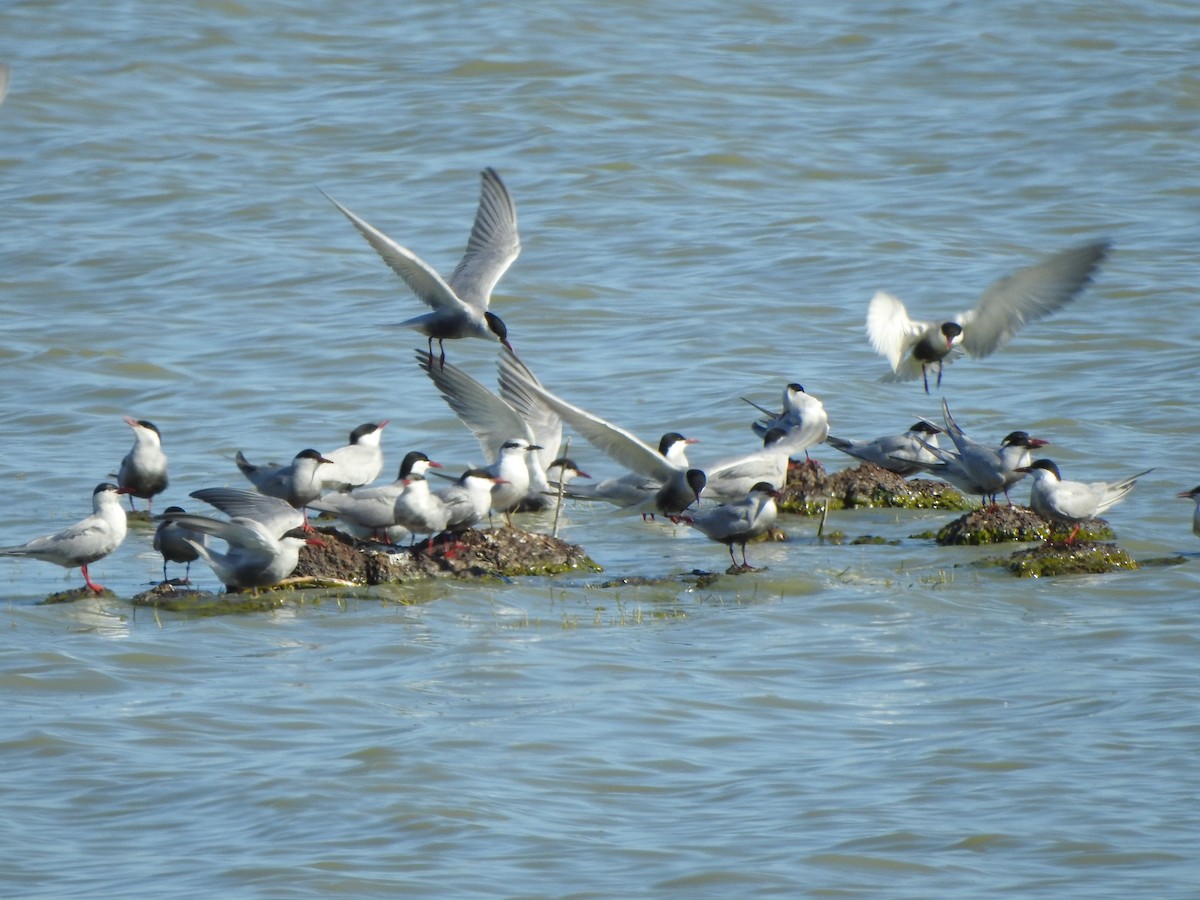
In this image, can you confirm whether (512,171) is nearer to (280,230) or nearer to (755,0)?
(280,230)

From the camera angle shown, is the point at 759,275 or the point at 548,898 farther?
the point at 759,275

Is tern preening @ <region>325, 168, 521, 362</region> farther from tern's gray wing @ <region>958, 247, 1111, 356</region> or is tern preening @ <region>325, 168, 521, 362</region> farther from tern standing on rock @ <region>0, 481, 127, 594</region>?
tern's gray wing @ <region>958, 247, 1111, 356</region>

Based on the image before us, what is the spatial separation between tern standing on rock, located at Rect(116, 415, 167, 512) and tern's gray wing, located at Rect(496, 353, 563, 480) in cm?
222

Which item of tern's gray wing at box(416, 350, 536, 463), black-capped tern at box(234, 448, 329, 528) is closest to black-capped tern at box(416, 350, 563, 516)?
tern's gray wing at box(416, 350, 536, 463)

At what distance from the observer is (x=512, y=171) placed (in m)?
22.4

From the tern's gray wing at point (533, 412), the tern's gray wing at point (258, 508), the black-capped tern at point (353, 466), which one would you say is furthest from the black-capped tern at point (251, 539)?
the tern's gray wing at point (533, 412)

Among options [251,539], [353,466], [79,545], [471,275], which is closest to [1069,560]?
[353,466]

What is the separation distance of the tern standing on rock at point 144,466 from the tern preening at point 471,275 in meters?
1.80

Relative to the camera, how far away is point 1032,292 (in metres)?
12.3

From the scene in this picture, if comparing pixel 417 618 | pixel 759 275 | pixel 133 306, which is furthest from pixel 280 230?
pixel 417 618

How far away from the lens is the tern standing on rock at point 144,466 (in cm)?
1098

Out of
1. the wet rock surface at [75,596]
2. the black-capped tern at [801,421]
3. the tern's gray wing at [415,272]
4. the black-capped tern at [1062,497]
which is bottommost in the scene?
the wet rock surface at [75,596]

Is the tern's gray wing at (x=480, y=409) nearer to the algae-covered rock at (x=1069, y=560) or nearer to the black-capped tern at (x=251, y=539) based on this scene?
the black-capped tern at (x=251, y=539)

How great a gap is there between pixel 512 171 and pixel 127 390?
874 centimetres
